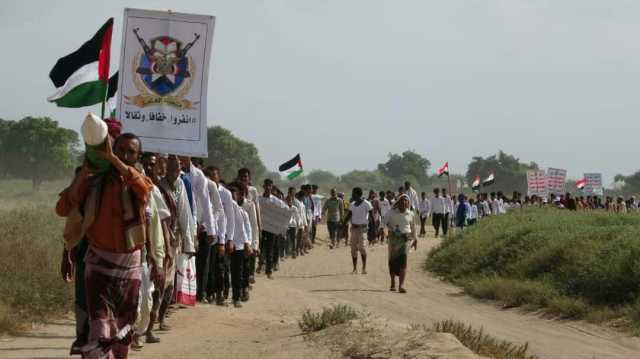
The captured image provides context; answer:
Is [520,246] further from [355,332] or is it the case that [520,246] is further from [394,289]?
[355,332]

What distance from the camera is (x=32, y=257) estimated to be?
12.2m

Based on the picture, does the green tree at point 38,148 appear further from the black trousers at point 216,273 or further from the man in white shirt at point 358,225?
the black trousers at point 216,273

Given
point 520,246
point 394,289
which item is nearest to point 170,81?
point 394,289

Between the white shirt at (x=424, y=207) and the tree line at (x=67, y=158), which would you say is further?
the tree line at (x=67, y=158)

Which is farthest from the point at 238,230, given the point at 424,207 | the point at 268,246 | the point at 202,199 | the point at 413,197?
the point at 424,207

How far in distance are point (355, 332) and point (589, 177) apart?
3933 cm

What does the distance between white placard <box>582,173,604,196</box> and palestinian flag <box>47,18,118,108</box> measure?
38.3 m

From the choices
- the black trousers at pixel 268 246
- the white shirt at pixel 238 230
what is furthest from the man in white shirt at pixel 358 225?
the white shirt at pixel 238 230

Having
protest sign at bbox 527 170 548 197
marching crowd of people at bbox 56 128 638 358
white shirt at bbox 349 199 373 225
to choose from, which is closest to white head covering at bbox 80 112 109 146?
marching crowd of people at bbox 56 128 638 358

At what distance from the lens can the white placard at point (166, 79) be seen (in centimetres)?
973

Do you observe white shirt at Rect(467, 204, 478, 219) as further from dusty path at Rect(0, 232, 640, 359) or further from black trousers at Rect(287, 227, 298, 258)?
dusty path at Rect(0, 232, 640, 359)

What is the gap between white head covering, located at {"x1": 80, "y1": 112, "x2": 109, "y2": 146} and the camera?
231 inches

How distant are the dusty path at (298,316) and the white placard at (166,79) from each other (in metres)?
2.17

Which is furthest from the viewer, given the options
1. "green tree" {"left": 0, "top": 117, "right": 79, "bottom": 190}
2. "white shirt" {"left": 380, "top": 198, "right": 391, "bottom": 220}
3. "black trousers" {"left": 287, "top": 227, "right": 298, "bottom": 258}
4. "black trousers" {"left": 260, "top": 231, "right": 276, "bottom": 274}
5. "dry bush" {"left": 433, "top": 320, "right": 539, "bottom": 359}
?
"green tree" {"left": 0, "top": 117, "right": 79, "bottom": 190}
